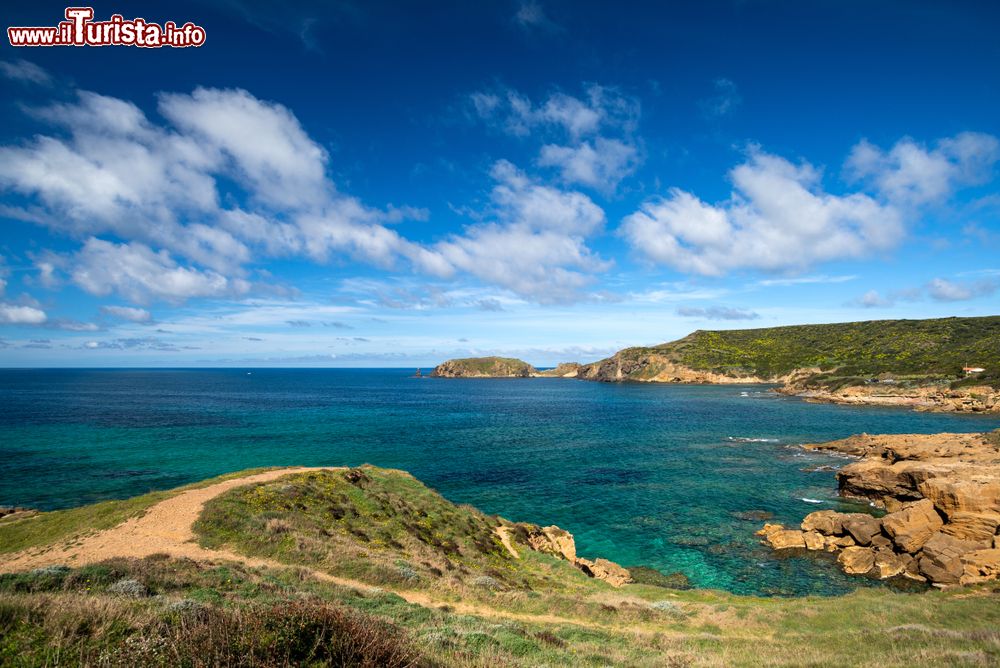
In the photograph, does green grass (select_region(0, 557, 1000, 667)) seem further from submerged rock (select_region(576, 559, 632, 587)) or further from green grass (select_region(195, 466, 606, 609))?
green grass (select_region(195, 466, 606, 609))

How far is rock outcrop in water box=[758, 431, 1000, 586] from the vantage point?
24875 mm

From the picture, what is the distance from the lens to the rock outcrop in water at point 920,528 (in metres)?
24.9

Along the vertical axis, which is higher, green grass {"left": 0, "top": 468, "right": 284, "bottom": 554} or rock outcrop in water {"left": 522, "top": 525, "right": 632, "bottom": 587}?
green grass {"left": 0, "top": 468, "right": 284, "bottom": 554}

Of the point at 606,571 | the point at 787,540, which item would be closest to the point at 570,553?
the point at 606,571

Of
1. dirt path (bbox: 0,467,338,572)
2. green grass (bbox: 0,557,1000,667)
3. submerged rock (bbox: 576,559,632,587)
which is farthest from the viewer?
submerged rock (bbox: 576,559,632,587)

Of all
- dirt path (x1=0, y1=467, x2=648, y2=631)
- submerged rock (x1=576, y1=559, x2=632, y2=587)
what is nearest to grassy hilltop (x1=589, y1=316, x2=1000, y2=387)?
submerged rock (x1=576, y1=559, x2=632, y2=587)

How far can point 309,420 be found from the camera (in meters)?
84.7

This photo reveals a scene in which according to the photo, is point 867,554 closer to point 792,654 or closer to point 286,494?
point 792,654

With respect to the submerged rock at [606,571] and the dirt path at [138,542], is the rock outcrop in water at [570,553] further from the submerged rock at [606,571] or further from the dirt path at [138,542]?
the dirt path at [138,542]

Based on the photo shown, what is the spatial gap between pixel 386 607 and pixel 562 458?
1710 inches

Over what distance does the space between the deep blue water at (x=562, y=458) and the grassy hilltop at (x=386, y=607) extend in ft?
23.3

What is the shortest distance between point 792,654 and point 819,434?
6937cm

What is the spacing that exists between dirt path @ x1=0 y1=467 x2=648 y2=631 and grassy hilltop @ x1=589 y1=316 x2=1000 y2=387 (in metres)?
124

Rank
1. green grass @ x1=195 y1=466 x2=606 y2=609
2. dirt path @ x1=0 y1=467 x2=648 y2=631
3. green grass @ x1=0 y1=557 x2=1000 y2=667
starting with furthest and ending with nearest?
green grass @ x1=195 y1=466 x2=606 y2=609 → dirt path @ x1=0 y1=467 x2=648 y2=631 → green grass @ x1=0 y1=557 x2=1000 y2=667
